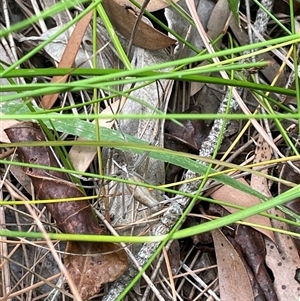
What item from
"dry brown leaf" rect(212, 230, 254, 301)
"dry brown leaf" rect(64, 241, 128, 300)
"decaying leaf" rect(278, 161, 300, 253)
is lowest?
"dry brown leaf" rect(212, 230, 254, 301)

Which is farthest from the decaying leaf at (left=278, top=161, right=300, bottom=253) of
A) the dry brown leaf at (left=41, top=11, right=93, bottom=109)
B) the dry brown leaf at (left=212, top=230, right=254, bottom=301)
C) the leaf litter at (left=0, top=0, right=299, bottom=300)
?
the dry brown leaf at (left=41, top=11, right=93, bottom=109)

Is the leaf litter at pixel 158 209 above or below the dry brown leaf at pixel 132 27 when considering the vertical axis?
below

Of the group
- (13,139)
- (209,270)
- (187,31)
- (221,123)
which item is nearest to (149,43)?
(187,31)

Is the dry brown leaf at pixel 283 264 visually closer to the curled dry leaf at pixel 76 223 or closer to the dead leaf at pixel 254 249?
the dead leaf at pixel 254 249

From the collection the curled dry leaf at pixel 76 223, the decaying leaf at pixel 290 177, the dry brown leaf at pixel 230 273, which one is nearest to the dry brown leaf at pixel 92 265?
the curled dry leaf at pixel 76 223

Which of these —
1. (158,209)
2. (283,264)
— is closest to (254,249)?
(283,264)

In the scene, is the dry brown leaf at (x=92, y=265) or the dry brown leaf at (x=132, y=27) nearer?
the dry brown leaf at (x=92, y=265)

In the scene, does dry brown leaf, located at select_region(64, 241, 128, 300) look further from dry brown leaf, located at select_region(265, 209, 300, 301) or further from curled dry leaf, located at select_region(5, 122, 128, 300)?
dry brown leaf, located at select_region(265, 209, 300, 301)

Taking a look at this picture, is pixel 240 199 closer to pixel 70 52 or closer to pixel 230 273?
pixel 230 273
